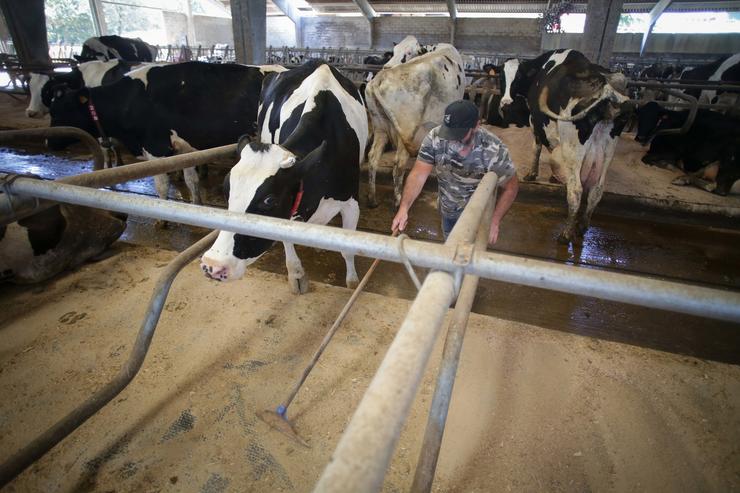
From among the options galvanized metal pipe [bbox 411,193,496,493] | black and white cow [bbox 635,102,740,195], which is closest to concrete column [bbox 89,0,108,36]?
black and white cow [bbox 635,102,740,195]

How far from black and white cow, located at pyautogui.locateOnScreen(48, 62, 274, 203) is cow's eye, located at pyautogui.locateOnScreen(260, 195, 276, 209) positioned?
3.49 meters

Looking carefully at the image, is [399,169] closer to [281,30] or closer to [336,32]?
[336,32]

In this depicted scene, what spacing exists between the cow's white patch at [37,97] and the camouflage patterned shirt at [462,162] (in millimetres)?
9046

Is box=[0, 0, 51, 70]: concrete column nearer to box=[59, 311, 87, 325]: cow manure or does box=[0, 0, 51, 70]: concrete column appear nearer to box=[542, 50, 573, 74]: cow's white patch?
box=[59, 311, 87, 325]: cow manure

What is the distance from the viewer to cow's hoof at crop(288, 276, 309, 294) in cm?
285

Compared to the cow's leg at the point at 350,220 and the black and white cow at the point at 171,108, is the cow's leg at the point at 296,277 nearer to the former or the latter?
the cow's leg at the point at 350,220


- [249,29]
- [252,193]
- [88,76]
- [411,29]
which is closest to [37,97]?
[88,76]

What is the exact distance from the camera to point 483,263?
3.19ft

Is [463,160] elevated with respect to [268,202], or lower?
elevated

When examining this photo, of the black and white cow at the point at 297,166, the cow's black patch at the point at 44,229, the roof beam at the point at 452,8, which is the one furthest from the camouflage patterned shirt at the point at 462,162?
the roof beam at the point at 452,8

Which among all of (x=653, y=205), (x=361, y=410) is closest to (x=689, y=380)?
(x=361, y=410)

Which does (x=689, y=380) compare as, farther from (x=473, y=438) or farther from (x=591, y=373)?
(x=473, y=438)

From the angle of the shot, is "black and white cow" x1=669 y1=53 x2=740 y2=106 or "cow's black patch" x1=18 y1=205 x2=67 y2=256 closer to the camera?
"cow's black patch" x1=18 y1=205 x2=67 y2=256

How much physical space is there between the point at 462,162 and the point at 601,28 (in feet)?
20.4
